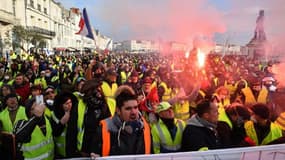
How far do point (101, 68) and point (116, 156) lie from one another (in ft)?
22.5

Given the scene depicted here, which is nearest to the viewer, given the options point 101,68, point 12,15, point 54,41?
point 101,68

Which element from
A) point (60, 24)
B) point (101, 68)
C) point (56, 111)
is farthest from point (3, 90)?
point (60, 24)

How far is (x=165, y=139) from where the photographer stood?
4.18m

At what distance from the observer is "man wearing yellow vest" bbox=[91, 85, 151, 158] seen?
3420 mm

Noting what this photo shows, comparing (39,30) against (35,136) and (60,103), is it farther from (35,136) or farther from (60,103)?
(35,136)

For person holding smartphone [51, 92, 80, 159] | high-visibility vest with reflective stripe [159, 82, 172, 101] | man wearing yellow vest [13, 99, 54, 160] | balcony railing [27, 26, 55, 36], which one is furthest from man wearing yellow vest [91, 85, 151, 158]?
balcony railing [27, 26, 55, 36]

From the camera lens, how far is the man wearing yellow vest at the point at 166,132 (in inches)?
163

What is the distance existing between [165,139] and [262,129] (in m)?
1.22

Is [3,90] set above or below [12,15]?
below

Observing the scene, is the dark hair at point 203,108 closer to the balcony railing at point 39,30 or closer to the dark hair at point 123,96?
the dark hair at point 123,96

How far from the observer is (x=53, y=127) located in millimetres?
4828

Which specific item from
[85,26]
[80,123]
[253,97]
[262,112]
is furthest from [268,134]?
[85,26]

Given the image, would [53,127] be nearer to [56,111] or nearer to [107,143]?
[56,111]

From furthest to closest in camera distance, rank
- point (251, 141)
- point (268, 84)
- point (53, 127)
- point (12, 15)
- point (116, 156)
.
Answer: point (12, 15), point (268, 84), point (53, 127), point (251, 141), point (116, 156)
